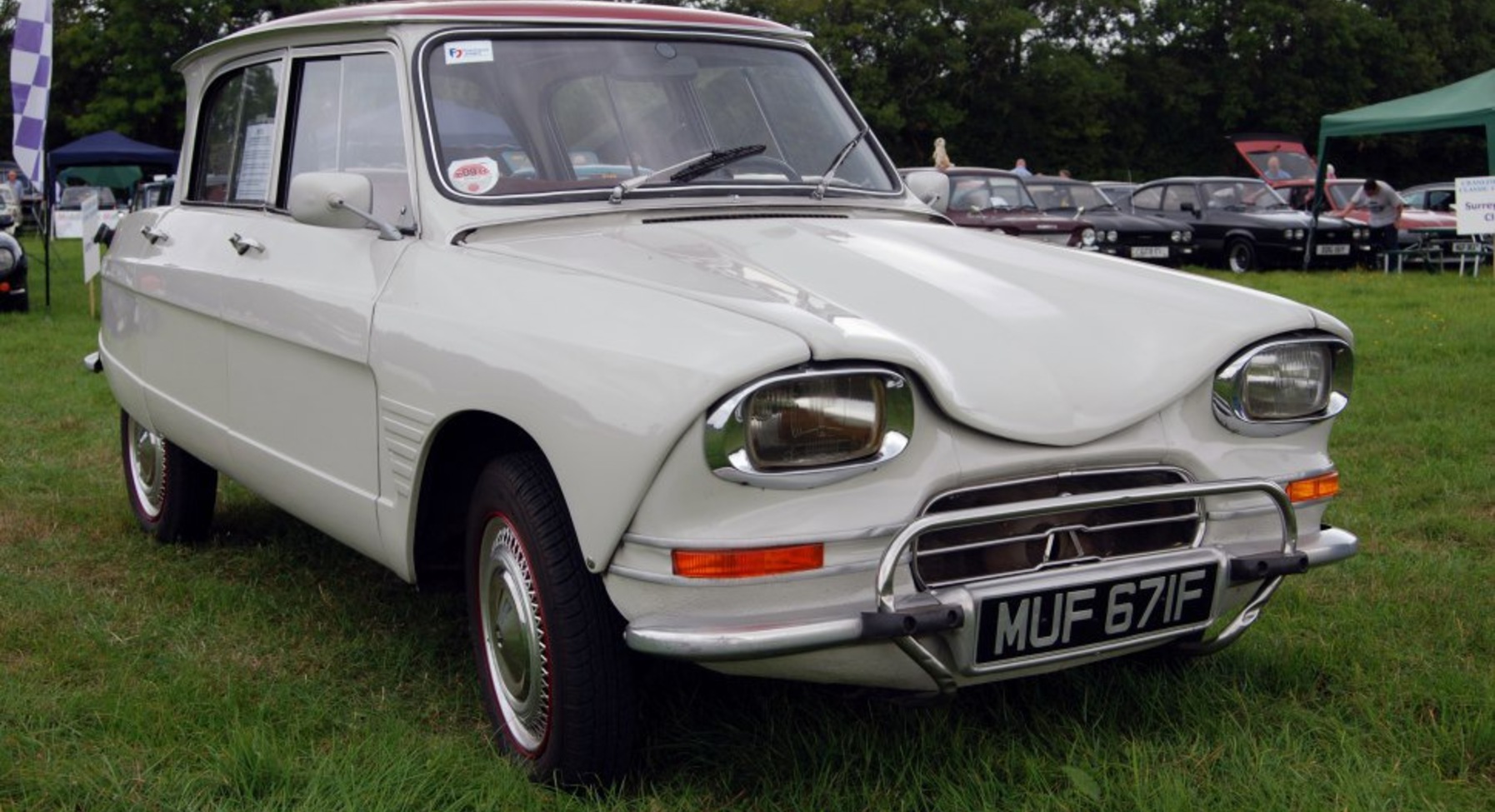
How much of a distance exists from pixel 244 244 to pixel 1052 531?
2.37 m

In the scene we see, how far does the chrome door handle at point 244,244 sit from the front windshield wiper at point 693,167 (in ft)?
3.37

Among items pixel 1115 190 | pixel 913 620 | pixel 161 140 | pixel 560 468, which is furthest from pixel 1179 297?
pixel 161 140

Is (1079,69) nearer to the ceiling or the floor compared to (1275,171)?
nearer to the ceiling

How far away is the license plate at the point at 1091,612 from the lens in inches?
99.2

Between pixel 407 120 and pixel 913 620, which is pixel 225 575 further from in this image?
pixel 913 620

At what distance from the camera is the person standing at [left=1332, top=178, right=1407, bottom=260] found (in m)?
18.3

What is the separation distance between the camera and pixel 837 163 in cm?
399

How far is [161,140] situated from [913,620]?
48.5 metres

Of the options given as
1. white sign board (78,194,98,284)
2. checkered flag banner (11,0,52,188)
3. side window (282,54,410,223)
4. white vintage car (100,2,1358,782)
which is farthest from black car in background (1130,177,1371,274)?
side window (282,54,410,223)

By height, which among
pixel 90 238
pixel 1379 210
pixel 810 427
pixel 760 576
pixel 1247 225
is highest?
pixel 1379 210

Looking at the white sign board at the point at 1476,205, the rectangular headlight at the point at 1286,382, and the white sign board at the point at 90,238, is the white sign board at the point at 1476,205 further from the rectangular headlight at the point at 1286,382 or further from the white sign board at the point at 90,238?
the rectangular headlight at the point at 1286,382

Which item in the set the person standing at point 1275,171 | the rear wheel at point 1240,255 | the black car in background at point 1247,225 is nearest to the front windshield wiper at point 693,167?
the black car in background at point 1247,225

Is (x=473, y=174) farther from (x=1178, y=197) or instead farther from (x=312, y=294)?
(x=1178, y=197)

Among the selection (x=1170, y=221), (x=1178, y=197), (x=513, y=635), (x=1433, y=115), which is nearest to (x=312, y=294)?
(x=513, y=635)
